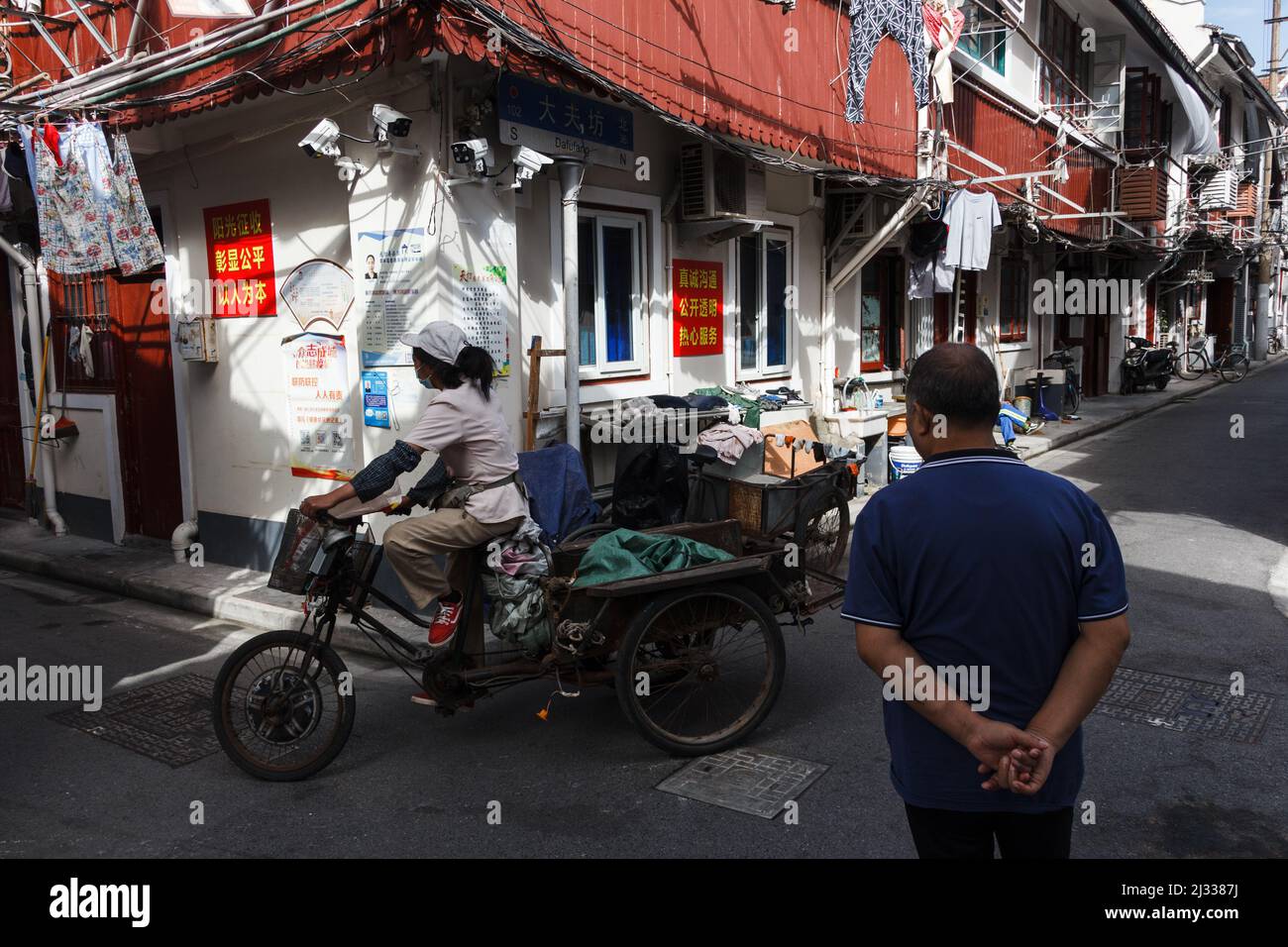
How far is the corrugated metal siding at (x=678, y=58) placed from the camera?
243 inches

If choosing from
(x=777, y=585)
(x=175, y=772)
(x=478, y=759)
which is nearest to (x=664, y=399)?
(x=777, y=585)

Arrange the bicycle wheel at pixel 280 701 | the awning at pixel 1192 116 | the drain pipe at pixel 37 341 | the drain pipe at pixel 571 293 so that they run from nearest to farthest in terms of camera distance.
Result: the bicycle wheel at pixel 280 701 → the drain pipe at pixel 571 293 → the drain pipe at pixel 37 341 → the awning at pixel 1192 116

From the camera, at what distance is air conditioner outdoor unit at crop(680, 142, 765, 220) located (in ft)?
29.0

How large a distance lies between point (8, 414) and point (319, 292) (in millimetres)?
5733

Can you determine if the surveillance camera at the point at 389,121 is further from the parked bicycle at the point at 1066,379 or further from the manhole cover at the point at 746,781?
the parked bicycle at the point at 1066,379

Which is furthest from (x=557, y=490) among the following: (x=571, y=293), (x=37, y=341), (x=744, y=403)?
(x=37, y=341)

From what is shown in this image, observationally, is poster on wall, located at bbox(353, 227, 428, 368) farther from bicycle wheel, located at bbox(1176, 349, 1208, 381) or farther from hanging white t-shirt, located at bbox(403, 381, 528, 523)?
bicycle wheel, located at bbox(1176, 349, 1208, 381)

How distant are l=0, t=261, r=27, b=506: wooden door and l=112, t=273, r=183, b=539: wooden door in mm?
2170

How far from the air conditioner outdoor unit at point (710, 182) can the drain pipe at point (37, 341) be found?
619 centimetres

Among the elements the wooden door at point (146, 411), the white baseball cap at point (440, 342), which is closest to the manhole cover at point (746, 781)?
the white baseball cap at point (440, 342)

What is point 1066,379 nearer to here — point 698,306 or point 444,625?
point 698,306

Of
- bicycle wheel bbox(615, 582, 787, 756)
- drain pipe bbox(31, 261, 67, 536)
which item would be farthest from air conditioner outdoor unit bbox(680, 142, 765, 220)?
drain pipe bbox(31, 261, 67, 536)

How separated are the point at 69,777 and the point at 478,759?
6.33 feet
